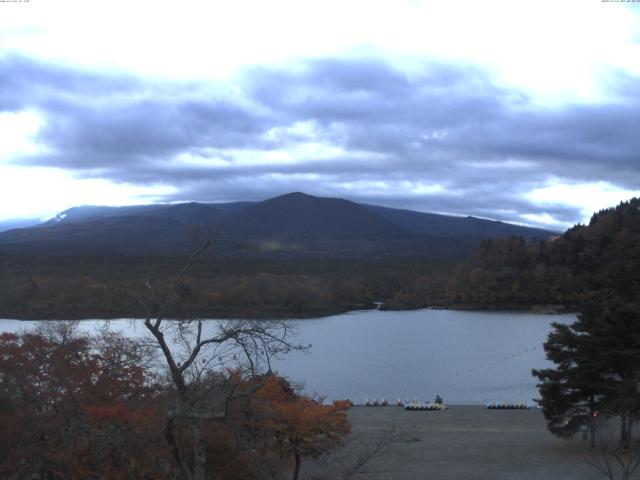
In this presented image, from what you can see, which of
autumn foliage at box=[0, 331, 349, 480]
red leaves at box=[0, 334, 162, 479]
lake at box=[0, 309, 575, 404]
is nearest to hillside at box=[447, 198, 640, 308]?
lake at box=[0, 309, 575, 404]

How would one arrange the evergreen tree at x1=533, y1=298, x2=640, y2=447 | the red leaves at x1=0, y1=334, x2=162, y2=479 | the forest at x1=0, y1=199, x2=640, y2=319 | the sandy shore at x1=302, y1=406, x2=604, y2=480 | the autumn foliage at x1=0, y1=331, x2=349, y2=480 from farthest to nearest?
1. the forest at x1=0, y1=199, x2=640, y2=319
2. the evergreen tree at x1=533, y1=298, x2=640, y2=447
3. the sandy shore at x1=302, y1=406, x2=604, y2=480
4. the red leaves at x1=0, y1=334, x2=162, y2=479
5. the autumn foliage at x1=0, y1=331, x2=349, y2=480

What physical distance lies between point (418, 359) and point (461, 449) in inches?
997

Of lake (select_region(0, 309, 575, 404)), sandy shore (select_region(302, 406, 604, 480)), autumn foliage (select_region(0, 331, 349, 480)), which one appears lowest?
lake (select_region(0, 309, 575, 404))

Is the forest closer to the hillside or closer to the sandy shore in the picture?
the hillside

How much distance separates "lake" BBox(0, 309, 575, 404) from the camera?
123 feet

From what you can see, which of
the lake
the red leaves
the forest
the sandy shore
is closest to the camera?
the red leaves

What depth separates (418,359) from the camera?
47656 mm

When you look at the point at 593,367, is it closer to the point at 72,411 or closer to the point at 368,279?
the point at 72,411

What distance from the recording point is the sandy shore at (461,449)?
60.9 feet

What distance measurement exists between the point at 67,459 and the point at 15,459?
1503 mm

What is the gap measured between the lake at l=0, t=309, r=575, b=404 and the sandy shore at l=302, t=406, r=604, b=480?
5.13 metres

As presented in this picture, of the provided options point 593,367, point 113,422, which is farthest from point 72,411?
point 593,367

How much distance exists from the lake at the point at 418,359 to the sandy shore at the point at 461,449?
5127mm

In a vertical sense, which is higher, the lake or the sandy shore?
the sandy shore
